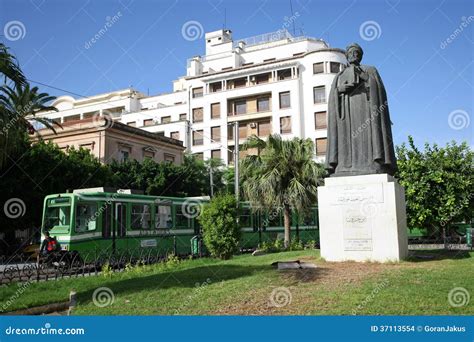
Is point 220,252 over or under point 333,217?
under

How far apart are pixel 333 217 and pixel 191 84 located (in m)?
50.8

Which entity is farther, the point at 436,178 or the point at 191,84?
the point at 191,84

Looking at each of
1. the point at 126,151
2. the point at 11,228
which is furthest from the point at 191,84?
the point at 11,228

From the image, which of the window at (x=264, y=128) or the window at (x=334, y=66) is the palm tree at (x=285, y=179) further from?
the window at (x=264, y=128)

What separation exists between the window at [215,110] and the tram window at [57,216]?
132 feet

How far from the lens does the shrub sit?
16.9 meters

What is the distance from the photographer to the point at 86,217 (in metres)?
17.0

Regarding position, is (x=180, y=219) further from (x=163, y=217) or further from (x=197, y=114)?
(x=197, y=114)

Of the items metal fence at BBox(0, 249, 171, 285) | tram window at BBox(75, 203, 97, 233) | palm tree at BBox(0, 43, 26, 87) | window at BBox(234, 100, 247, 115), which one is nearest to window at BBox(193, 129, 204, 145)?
window at BBox(234, 100, 247, 115)

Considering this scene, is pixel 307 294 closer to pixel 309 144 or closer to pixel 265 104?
pixel 309 144

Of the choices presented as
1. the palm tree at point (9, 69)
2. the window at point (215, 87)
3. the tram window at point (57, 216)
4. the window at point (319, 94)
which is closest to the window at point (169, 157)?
the window at point (215, 87)

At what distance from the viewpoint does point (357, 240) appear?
10195mm

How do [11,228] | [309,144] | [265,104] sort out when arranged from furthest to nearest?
[265,104] < [11,228] < [309,144]

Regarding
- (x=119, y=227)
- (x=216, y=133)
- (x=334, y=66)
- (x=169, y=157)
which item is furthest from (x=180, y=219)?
(x=216, y=133)
